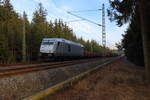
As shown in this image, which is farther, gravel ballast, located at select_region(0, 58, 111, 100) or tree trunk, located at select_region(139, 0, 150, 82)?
tree trunk, located at select_region(139, 0, 150, 82)

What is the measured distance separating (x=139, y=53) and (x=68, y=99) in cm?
2000

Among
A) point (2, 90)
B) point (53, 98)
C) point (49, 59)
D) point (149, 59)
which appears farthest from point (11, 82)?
point (49, 59)

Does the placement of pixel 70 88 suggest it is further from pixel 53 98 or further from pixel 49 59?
pixel 49 59

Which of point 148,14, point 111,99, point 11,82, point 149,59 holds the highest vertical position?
point 148,14

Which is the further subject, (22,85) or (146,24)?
(146,24)

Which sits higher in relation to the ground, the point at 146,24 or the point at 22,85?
the point at 146,24

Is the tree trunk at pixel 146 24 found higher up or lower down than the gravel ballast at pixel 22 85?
higher up

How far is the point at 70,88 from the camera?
880 centimetres

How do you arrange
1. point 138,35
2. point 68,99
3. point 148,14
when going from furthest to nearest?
point 138,35
point 148,14
point 68,99

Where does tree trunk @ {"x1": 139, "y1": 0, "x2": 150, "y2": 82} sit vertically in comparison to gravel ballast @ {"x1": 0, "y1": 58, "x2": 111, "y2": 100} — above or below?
above

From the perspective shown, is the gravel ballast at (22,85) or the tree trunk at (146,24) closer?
the gravel ballast at (22,85)

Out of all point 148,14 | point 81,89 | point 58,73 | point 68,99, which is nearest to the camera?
point 68,99

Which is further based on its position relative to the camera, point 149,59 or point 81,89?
point 149,59

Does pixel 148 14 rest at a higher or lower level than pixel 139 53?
higher
